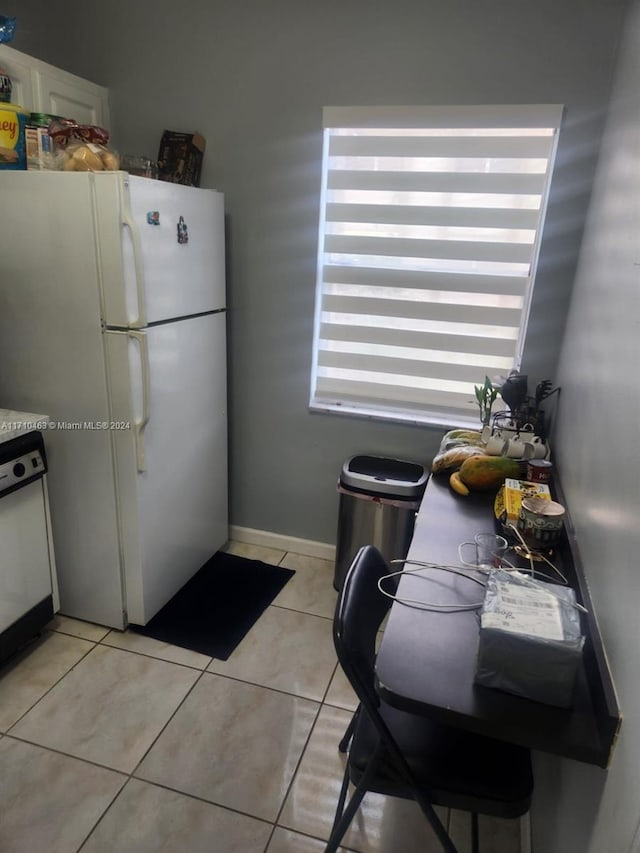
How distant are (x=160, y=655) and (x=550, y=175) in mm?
2412

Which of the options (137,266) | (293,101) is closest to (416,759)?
(137,266)

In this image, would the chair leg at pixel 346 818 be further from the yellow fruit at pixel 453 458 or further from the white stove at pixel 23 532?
the white stove at pixel 23 532

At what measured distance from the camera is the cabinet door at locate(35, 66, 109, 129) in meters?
2.22

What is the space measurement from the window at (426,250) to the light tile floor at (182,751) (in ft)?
3.88

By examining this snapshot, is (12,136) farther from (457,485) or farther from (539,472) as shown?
(539,472)

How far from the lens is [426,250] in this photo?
2.38 metres

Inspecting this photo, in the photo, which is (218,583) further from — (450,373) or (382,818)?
(450,373)

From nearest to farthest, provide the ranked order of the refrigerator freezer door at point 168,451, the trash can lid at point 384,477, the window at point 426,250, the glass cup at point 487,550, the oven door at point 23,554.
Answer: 1. the glass cup at point 487,550
2. the oven door at point 23,554
3. the refrigerator freezer door at point 168,451
4. the window at point 426,250
5. the trash can lid at point 384,477

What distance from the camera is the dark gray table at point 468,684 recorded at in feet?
3.21

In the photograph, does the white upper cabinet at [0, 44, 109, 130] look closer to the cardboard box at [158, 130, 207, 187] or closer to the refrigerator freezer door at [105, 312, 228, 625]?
the cardboard box at [158, 130, 207, 187]

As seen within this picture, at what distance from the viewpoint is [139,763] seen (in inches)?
69.4

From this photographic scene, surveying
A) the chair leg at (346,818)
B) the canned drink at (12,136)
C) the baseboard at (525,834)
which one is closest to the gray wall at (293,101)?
the canned drink at (12,136)

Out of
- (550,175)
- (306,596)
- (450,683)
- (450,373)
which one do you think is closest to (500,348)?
(450,373)

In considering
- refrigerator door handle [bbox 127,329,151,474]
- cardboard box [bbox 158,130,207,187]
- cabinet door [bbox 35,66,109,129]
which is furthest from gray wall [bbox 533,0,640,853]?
cabinet door [bbox 35,66,109,129]
